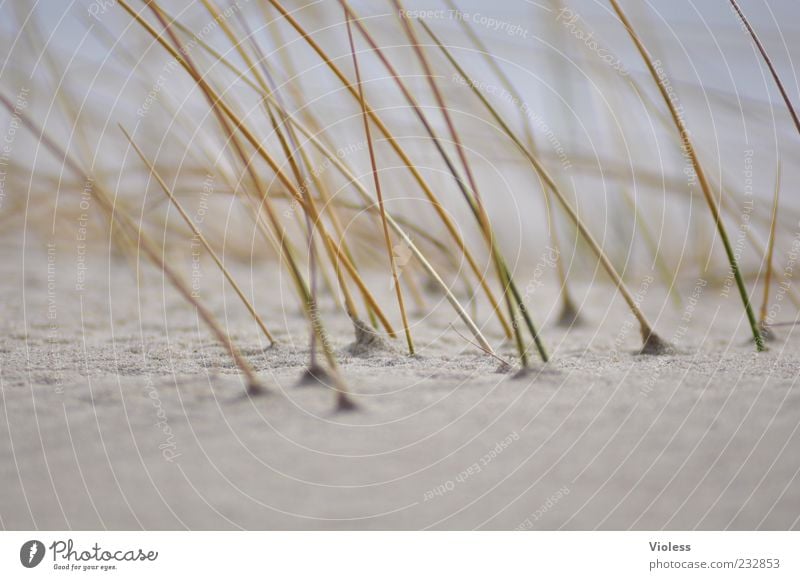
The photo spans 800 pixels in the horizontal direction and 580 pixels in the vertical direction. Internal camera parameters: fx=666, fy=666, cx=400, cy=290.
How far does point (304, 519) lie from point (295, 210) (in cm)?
40

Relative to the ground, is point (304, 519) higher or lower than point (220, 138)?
lower

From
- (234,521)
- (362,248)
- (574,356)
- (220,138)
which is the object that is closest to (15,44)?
(220,138)

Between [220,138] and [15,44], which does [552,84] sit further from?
[15,44]

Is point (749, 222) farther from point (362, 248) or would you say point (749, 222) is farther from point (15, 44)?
point (15, 44)

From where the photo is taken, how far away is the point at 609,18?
3.07ft

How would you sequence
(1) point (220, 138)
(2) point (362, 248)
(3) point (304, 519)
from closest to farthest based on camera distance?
1. (3) point (304, 519)
2. (1) point (220, 138)
3. (2) point (362, 248)

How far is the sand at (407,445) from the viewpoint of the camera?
622 millimetres

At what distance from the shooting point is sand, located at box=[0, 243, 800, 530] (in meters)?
0.62

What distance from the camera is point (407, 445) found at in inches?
25.9

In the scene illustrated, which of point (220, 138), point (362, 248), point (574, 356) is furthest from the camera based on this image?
point (362, 248)
